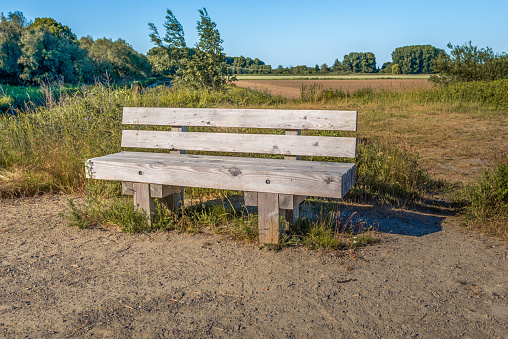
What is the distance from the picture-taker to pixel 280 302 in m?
2.60

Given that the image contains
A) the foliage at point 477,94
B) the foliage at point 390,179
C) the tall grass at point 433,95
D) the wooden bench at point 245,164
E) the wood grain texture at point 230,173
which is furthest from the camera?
the tall grass at point 433,95

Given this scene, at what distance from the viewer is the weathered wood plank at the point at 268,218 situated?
10.8 ft

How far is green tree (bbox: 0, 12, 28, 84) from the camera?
27.4 metres


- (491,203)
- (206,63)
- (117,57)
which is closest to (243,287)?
(491,203)

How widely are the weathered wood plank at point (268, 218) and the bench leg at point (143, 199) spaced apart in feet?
3.39

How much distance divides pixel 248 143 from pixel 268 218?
2.93 ft

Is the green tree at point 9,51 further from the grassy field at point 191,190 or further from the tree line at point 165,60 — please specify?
the grassy field at point 191,190

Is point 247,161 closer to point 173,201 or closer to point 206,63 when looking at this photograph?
point 173,201

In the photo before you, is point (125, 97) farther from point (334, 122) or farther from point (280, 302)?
point (280, 302)

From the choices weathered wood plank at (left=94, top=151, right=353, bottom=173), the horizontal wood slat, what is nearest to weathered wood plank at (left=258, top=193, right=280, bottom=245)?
weathered wood plank at (left=94, top=151, right=353, bottom=173)

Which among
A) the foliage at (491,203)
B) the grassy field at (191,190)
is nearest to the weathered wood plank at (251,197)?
the grassy field at (191,190)

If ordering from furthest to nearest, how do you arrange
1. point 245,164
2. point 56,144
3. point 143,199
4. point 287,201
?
point 56,144 → point 143,199 → point 245,164 → point 287,201

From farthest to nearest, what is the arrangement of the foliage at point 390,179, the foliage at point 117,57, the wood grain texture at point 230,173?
the foliage at point 117,57 < the foliage at point 390,179 < the wood grain texture at point 230,173

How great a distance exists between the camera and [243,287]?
2797 mm
